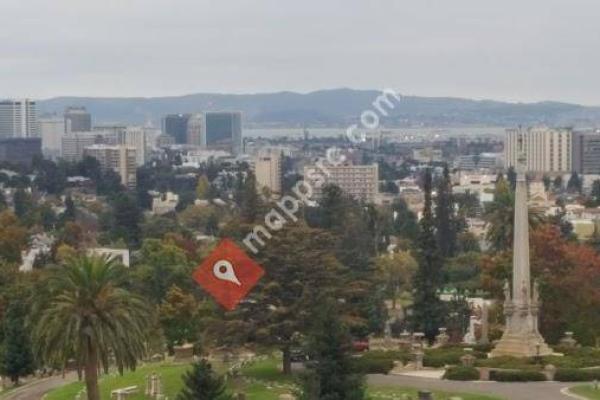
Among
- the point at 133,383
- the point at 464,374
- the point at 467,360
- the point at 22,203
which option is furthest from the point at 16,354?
the point at 22,203

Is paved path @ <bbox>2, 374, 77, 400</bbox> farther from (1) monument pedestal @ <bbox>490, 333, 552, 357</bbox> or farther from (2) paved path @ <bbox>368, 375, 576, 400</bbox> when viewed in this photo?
(1) monument pedestal @ <bbox>490, 333, 552, 357</bbox>

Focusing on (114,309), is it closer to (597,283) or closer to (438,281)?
(597,283)

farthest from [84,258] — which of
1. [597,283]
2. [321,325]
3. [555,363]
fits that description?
[597,283]

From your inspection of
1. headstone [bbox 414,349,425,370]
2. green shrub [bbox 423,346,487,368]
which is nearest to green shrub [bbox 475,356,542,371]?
green shrub [bbox 423,346,487,368]

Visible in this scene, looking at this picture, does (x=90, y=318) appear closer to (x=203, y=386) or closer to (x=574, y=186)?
(x=203, y=386)

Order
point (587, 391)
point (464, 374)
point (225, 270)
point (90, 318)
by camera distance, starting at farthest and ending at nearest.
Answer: point (225, 270) → point (464, 374) → point (587, 391) → point (90, 318)

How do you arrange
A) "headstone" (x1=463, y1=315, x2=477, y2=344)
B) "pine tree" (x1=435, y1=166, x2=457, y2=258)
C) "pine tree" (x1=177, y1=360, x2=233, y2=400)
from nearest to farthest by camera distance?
"pine tree" (x1=177, y1=360, x2=233, y2=400) < "headstone" (x1=463, y1=315, x2=477, y2=344) < "pine tree" (x1=435, y1=166, x2=457, y2=258)

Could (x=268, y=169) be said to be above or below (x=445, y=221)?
below
